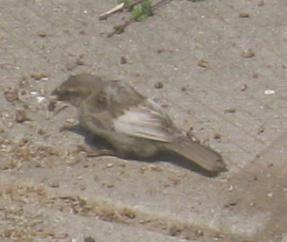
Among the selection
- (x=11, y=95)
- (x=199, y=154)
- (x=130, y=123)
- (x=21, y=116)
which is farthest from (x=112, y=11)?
(x=199, y=154)

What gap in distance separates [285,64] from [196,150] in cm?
136

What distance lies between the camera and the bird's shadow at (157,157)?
6.64 meters

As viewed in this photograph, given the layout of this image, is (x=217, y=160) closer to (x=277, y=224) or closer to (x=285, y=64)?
(x=277, y=224)

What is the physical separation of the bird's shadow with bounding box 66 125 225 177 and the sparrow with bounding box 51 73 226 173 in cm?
5

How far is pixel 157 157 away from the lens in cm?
677

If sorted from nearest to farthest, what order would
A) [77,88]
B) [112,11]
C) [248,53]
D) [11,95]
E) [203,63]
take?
[77,88], [11,95], [203,63], [248,53], [112,11]

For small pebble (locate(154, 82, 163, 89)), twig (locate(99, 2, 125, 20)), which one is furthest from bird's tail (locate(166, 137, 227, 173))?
twig (locate(99, 2, 125, 20))

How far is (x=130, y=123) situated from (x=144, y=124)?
0.08 meters

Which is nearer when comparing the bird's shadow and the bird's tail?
the bird's tail

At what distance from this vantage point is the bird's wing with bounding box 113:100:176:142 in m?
6.63

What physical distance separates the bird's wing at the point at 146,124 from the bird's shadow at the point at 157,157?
0.52 feet

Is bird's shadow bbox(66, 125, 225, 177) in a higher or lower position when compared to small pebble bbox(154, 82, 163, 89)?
higher

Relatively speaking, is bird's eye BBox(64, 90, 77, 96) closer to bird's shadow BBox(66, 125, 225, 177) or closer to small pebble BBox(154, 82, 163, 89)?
bird's shadow BBox(66, 125, 225, 177)

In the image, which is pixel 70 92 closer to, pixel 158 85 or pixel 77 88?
pixel 77 88
